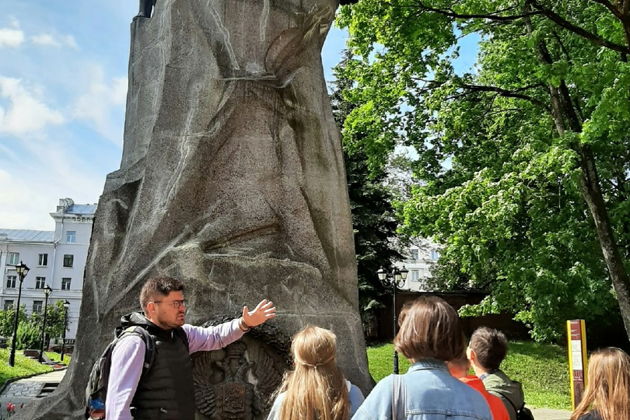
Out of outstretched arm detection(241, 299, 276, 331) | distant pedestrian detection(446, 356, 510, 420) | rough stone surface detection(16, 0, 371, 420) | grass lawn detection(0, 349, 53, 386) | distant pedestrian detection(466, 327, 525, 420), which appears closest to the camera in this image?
distant pedestrian detection(446, 356, 510, 420)

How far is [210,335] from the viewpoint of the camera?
3871 mm

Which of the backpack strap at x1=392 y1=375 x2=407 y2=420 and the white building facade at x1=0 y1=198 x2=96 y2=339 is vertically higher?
the white building facade at x1=0 y1=198 x2=96 y2=339

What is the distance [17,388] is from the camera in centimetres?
1705

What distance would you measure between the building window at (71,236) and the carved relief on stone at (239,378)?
6857 cm

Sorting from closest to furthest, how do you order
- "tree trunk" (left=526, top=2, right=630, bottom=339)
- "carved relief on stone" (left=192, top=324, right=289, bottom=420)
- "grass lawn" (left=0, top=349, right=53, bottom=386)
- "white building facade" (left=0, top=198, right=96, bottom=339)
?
"carved relief on stone" (left=192, top=324, right=289, bottom=420), "tree trunk" (left=526, top=2, right=630, bottom=339), "grass lawn" (left=0, top=349, right=53, bottom=386), "white building facade" (left=0, top=198, right=96, bottom=339)

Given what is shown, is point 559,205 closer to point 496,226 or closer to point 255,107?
point 496,226

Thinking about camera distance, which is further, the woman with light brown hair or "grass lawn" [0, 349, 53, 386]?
"grass lawn" [0, 349, 53, 386]

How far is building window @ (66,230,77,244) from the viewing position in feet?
227

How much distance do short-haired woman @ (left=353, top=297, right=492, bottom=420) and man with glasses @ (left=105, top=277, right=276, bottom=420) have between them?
1229 mm

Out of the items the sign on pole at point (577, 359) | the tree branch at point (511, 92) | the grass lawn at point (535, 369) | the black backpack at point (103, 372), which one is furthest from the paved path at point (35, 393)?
the black backpack at point (103, 372)

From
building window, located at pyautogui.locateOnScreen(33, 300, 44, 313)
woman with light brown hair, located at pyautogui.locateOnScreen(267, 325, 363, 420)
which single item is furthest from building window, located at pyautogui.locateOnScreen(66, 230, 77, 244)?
woman with light brown hair, located at pyautogui.locateOnScreen(267, 325, 363, 420)

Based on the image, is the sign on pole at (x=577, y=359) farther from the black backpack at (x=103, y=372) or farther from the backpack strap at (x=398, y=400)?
the backpack strap at (x=398, y=400)

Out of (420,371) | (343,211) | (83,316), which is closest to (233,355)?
(83,316)

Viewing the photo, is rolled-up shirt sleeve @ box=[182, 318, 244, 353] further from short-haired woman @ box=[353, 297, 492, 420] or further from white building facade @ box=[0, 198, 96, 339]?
white building facade @ box=[0, 198, 96, 339]
